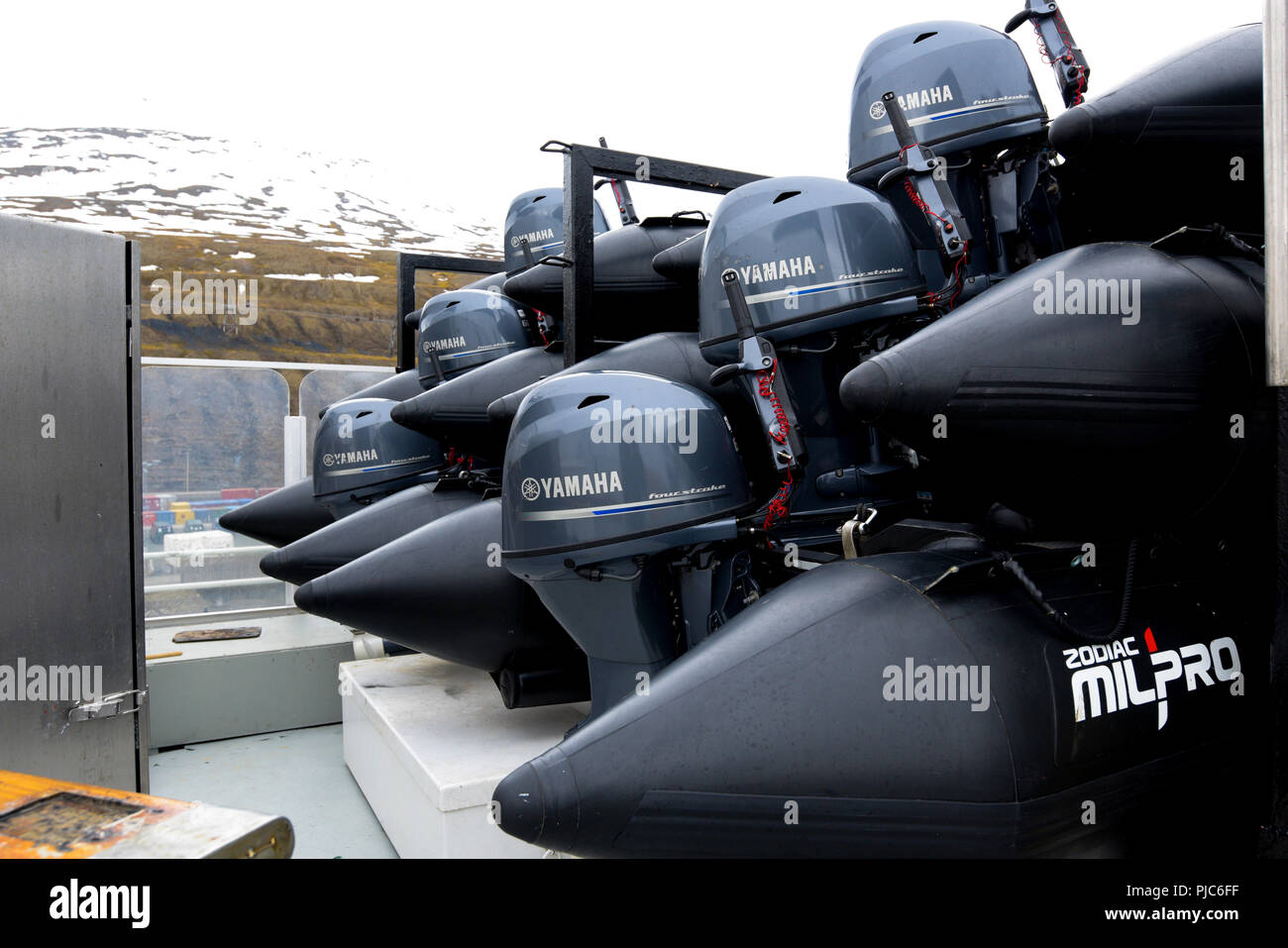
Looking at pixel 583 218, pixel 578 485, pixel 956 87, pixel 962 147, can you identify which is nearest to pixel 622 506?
pixel 578 485

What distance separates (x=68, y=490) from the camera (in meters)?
2.55

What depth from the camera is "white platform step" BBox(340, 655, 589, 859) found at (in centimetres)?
270

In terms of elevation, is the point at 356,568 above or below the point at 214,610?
above

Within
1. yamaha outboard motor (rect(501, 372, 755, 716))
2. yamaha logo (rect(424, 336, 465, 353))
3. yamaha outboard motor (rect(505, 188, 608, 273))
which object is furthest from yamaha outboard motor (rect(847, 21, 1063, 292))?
yamaha logo (rect(424, 336, 465, 353))

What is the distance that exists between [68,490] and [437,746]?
132 cm

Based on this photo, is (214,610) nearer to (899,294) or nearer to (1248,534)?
(899,294)

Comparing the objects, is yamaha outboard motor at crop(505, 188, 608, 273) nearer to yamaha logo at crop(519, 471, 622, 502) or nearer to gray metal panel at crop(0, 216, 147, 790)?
gray metal panel at crop(0, 216, 147, 790)

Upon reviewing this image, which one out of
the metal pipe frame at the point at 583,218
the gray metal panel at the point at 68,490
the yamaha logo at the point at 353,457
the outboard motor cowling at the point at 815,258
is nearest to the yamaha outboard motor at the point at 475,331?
the yamaha logo at the point at 353,457

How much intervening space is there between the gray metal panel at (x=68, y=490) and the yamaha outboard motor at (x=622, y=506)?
3.72 ft

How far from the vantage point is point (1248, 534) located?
213 centimetres

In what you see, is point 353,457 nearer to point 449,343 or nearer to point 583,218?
point 449,343

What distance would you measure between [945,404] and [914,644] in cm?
48
